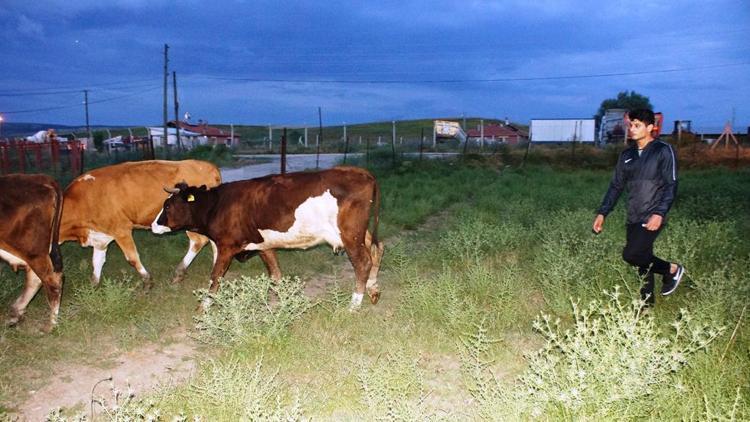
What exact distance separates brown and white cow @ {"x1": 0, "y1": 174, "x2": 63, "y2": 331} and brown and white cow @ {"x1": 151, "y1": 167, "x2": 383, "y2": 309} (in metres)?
1.30

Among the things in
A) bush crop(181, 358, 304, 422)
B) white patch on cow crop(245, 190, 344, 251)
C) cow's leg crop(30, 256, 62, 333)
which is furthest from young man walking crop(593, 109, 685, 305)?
cow's leg crop(30, 256, 62, 333)

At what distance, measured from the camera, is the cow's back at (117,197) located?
6.87 m

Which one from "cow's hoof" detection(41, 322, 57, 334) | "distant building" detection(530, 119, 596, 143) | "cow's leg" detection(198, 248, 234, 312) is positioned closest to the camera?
"cow's hoof" detection(41, 322, 57, 334)

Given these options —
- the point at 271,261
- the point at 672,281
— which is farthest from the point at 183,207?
the point at 672,281

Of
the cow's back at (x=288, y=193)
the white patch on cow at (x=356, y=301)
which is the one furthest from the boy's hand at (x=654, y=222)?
the white patch on cow at (x=356, y=301)

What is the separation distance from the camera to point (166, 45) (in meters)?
35.6

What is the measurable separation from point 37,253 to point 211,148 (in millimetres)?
28573

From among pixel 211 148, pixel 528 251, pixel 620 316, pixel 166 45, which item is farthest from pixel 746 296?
pixel 166 45

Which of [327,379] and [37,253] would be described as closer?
[327,379]

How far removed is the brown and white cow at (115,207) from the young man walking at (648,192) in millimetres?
5278

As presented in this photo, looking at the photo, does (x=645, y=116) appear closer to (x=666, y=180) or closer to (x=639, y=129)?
(x=639, y=129)

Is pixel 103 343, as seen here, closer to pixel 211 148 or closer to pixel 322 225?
pixel 322 225

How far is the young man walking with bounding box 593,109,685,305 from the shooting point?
4.61 m

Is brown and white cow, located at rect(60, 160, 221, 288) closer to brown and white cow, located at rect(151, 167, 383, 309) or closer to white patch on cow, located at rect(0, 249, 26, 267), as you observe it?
brown and white cow, located at rect(151, 167, 383, 309)
